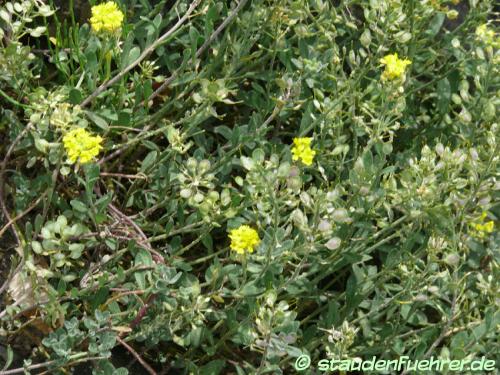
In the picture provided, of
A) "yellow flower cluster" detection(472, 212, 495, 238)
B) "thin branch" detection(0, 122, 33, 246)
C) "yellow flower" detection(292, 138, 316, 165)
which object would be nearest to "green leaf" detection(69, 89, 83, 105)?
"thin branch" detection(0, 122, 33, 246)

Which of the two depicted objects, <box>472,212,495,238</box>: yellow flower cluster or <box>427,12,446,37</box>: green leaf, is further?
<box>427,12,446,37</box>: green leaf

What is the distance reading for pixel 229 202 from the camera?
2303 millimetres

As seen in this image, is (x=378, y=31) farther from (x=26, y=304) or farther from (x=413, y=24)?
(x=26, y=304)

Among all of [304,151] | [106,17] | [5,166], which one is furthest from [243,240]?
[5,166]

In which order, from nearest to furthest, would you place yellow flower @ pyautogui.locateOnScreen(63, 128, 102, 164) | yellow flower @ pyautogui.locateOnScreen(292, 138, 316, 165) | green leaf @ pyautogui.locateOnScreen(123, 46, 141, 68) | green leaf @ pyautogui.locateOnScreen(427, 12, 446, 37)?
yellow flower @ pyautogui.locateOnScreen(63, 128, 102, 164) < yellow flower @ pyautogui.locateOnScreen(292, 138, 316, 165) < green leaf @ pyautogui.locateOnScreen(123, 46, 141, 68) < green leaf @ pyautogui.locateOnScreen(427, 12, 446, 37)

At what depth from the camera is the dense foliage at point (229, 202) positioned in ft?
6.99

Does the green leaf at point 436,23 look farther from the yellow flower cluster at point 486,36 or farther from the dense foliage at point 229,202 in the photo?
the yellow flower cluster at point 486,36

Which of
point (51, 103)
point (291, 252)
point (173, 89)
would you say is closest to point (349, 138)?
point (173, 89)

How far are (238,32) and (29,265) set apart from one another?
39.3 inches

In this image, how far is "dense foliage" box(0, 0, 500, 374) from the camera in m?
2.13

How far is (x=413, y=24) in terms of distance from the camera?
266 cm

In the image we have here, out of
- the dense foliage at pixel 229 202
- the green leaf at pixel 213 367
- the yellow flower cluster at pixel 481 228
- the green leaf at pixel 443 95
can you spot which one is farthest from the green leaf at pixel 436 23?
the green leaf at pixel 213 367

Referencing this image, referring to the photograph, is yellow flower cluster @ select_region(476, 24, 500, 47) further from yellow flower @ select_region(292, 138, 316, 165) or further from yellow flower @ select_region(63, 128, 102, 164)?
yellow flower @ select_region(63, 128, 102, 164)

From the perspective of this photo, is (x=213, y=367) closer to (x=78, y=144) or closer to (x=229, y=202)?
(x=229, y=202)
